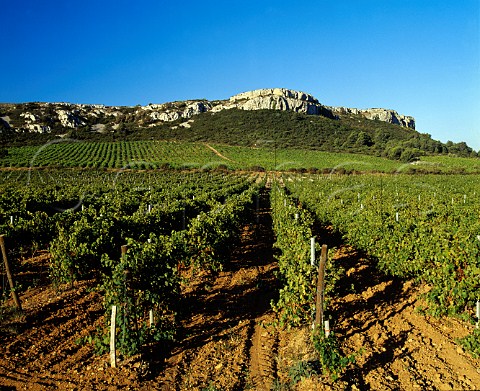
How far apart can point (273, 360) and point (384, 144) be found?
101m

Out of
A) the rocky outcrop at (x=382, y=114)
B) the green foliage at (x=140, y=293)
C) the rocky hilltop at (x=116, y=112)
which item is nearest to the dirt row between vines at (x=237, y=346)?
the green foliage at (x=140, y=293)

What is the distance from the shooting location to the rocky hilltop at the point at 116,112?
121m

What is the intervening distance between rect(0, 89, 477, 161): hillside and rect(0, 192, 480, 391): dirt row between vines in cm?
6819

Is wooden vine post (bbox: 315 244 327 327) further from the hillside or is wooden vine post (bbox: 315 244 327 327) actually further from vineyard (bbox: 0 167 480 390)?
the hillside

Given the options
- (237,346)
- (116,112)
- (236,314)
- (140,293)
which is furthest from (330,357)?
(116,112)

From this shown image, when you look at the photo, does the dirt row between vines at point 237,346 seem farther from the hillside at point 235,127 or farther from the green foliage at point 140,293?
the hillside at point 235,127

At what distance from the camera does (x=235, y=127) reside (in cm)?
10975

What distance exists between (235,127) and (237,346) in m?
106

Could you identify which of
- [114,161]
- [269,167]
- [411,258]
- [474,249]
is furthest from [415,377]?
[114,161]

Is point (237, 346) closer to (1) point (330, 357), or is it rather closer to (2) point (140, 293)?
(1) point (330, 357)

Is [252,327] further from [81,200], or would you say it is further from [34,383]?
[81,200]

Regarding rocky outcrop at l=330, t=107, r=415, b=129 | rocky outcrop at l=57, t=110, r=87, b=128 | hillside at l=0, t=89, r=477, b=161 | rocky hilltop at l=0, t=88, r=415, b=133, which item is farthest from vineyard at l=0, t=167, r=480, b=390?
rocky outcrop at l=330, t=107, r=415, b=129

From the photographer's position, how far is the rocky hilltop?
121m

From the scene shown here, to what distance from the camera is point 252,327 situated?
729 centimetres
